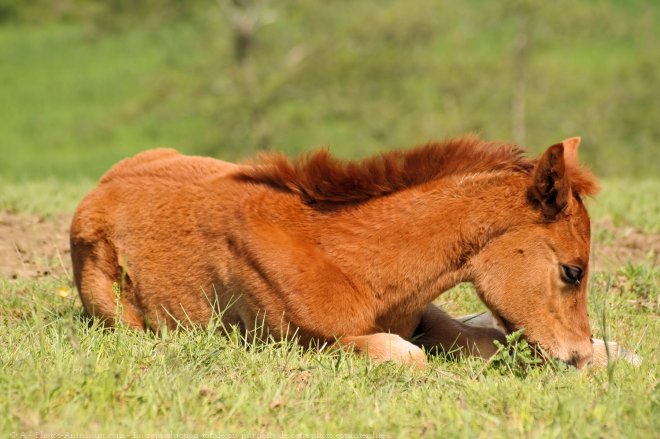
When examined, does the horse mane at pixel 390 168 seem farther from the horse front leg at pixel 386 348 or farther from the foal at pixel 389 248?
the horse front leg at pixel 386 348

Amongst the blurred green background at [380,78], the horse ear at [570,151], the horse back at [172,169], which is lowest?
the blurred green background at [380,78]

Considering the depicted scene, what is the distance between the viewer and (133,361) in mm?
4488

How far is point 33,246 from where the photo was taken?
7543 millimetres

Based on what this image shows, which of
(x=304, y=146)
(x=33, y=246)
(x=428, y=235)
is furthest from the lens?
(x=304, y=146)

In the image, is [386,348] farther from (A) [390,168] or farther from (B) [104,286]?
(B) [104,286]

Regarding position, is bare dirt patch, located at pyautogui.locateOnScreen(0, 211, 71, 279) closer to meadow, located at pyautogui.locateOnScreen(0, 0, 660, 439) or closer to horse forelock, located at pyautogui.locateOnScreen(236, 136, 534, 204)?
meadow, located at pyautogui.locateOnScreen(0, 0, 660, 439)

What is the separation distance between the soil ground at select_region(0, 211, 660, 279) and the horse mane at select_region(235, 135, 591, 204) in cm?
224

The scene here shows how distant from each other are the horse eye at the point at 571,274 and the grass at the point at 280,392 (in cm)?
46

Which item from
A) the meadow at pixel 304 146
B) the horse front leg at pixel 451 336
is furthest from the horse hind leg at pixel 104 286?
the horse front leg at pixel 451 336

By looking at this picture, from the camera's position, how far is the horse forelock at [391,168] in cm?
506

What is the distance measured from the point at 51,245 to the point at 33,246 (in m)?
0.15

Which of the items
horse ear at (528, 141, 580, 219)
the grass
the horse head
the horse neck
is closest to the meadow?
the grass

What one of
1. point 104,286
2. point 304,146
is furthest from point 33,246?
point 304,146

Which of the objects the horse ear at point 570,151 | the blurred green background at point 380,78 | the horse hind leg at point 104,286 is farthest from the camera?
the blurred green background at point 380,78
